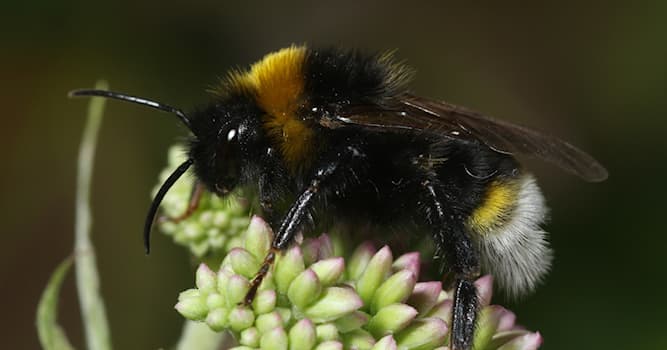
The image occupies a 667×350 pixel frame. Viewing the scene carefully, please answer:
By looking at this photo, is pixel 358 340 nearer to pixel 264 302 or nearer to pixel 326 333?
pixel 326 333

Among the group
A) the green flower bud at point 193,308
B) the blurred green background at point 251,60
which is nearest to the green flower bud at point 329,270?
the green flower bud at point 193,308

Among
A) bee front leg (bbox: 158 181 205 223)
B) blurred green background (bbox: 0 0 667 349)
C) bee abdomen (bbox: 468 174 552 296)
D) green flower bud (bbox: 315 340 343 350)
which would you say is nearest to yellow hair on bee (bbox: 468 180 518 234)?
bee abdomen (bbox: 468 174 552 296)

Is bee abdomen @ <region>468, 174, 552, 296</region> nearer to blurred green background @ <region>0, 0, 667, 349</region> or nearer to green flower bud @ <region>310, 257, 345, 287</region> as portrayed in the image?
green flower bud @ <region>310, 257, 345, 287</region>

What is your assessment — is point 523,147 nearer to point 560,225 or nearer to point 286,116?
point 286,116

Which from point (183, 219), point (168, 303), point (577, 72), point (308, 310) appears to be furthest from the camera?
point (577, 72)

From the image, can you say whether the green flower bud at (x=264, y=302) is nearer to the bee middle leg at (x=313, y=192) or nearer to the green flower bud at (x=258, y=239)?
the bee middle leg at (x=313, y=192)

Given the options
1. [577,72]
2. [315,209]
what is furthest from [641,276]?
[315,209]
